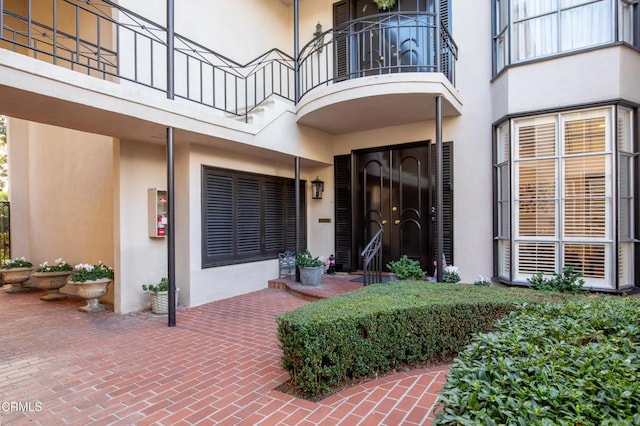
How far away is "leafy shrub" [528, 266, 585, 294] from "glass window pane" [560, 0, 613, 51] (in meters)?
3.52

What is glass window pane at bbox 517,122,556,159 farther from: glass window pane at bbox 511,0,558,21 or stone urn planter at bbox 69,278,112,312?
stone urn planter at bbox 69,278,112,312

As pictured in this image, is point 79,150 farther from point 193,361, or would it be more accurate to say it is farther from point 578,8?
point 578,8

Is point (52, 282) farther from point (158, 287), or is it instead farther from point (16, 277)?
point (158, 287)

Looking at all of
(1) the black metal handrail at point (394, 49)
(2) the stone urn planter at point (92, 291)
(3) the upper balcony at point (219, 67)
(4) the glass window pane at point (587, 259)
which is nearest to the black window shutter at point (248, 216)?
(3) the upper balcony at point (219, 67)

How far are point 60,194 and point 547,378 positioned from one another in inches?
347

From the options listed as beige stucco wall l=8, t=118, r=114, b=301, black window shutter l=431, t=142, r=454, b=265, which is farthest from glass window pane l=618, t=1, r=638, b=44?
beige stucco wall l=8, t=118, r=114, b=301

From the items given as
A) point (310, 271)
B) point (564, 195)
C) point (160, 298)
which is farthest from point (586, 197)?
point (160, 298)

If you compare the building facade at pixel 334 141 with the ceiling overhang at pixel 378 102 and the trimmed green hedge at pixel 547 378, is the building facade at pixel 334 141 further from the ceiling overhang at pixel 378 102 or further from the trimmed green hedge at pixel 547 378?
the trimmed green hedge at pixel 547 378

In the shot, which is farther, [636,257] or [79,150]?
[79,150]

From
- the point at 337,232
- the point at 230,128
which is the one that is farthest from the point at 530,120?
the point at 230,128

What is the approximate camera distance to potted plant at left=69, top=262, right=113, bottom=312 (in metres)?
5.62

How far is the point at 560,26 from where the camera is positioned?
17.9 feet

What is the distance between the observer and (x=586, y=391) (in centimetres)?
151

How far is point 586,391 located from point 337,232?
675cm
